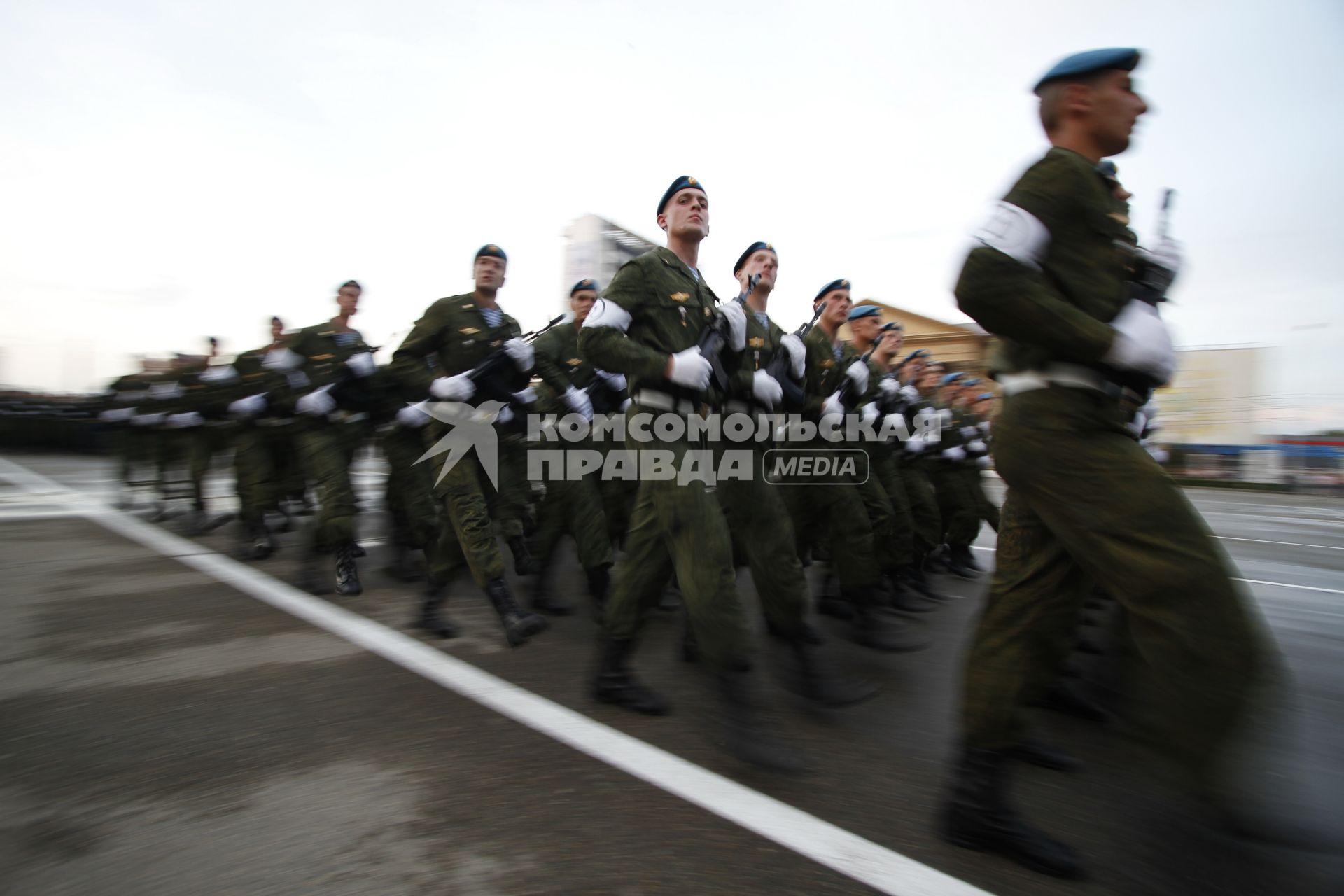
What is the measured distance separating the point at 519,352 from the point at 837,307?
1.86 meters

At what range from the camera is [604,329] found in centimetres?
289

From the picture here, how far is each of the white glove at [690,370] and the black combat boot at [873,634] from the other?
205 centimetres

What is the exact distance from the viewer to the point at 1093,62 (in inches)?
81.0

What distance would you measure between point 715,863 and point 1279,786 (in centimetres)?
198

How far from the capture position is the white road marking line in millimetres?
1994

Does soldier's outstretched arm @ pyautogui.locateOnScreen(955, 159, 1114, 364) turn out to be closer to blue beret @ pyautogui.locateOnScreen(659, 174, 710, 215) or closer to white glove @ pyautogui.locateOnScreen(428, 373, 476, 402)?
blue beret @ pyautogui.locateOnScreen(659, 174, 710, 215)

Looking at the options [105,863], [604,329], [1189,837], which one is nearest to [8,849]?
[105,863]

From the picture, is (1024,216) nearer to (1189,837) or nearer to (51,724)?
(1189,837)

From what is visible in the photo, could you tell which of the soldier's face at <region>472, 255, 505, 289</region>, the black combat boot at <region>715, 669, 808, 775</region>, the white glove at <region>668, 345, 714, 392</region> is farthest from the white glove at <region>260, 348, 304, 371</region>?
the black combat boot at <region>715, 669, 808, 775</region>

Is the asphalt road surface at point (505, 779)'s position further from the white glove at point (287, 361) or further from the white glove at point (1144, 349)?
the white glove at point (287, 361)

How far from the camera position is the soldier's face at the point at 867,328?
532 cm

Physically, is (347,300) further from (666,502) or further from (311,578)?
(666,502)

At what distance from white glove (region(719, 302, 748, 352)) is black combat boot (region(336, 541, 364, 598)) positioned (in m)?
3.42

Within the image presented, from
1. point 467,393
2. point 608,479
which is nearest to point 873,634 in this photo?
point 608,479
